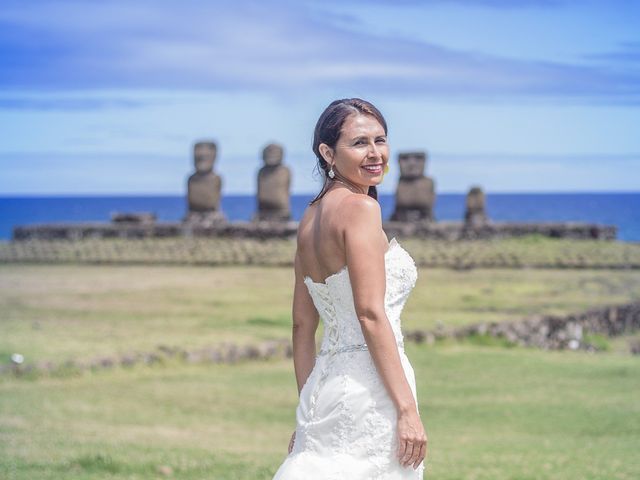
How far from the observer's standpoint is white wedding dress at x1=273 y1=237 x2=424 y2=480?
165 inches

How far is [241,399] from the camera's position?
40.7 ft

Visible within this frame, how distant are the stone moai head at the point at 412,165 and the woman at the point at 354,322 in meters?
34.6

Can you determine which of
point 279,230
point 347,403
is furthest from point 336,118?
point 279,230

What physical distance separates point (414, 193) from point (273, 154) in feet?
17.2

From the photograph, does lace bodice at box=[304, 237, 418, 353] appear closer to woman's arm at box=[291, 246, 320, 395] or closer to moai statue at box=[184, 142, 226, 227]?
woman's arm at box=[291, 246, 320, 395]

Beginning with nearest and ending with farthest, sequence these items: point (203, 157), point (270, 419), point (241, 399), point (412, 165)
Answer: point (270, 419) < point (241, 399) < point (412, 165) < point (203, 157)

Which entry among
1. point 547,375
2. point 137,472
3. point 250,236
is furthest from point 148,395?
point 250,236

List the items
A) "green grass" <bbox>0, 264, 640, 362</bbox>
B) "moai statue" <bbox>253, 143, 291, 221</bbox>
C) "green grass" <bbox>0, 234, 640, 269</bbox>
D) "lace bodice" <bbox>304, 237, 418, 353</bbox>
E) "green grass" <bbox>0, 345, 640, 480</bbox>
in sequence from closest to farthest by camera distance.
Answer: "lace bodice" <bbox>304, 237, 418, 353</bbox> → "green grass" <bbox>0, 345, 640, 480</bbox> → "green grass" <bbox>0, 264, 640, 362</bbox> → "green grass" <bbox>0, 234, 640, 269</bbox> → "moai statue" <bbox>253, 143, 291, 221</bbox>

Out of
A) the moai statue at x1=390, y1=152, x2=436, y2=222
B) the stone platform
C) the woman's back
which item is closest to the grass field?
the woman's back

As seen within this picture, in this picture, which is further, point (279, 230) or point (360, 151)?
point (279, 230)

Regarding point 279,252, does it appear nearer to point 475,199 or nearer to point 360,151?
point 475,199

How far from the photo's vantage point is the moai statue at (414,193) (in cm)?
3862

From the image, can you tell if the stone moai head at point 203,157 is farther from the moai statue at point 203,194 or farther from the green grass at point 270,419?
the green grass at point 270,419

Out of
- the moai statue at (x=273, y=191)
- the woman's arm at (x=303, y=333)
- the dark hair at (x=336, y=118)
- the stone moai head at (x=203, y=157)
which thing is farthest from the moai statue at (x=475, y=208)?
the dark hair at (x=336, y=118)
